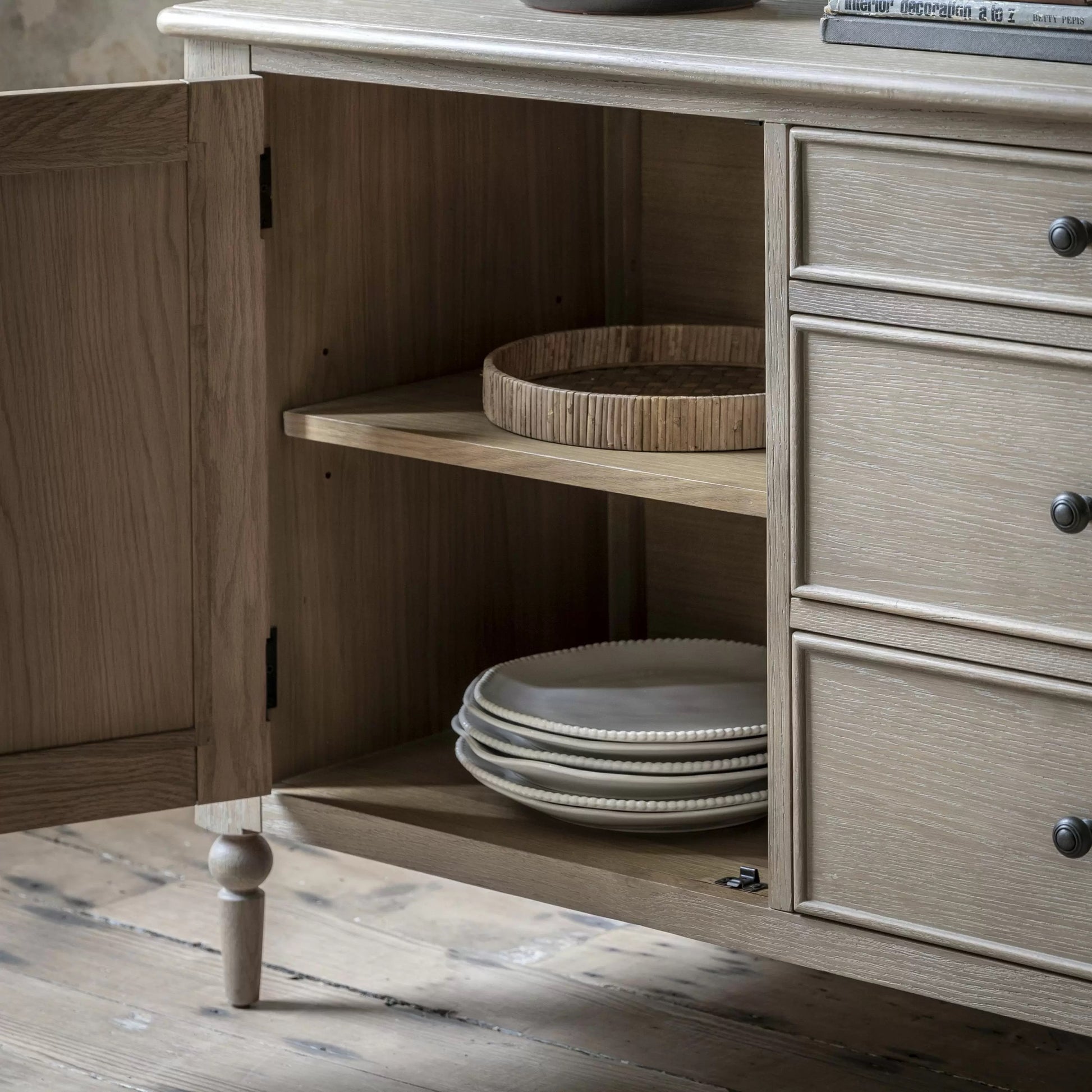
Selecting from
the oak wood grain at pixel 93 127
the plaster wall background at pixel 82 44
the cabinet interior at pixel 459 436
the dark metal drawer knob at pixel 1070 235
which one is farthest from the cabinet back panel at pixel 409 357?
the dark metal drawer knob at pixel 1070 235

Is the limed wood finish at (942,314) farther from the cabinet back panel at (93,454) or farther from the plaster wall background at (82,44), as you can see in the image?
the plaster wall background at (82,44)

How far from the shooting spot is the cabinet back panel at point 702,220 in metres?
1.83

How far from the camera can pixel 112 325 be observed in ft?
4.73

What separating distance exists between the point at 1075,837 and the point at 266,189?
759mm

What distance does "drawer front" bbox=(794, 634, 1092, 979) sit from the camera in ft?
4.17

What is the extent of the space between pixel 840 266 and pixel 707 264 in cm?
59

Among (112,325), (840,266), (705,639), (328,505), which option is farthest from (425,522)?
(840,266)

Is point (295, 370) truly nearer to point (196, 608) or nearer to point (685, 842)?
point (196, 608)

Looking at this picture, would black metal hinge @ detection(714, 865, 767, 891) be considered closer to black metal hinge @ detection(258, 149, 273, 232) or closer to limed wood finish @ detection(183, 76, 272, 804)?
limed wood finish @ detection(183, 76, 272, 804)

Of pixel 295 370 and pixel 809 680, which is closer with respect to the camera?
pixel 809 680

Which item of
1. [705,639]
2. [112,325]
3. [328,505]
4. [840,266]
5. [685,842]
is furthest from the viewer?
[705,639]

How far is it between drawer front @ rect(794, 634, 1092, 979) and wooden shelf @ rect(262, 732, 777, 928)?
90 millimetres

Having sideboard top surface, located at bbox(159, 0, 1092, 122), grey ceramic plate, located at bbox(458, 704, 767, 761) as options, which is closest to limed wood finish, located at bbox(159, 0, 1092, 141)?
sideboard top surface, located at bbox(159, 0, 1092, 122)

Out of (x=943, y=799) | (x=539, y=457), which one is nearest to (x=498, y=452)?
(x=539, y=457)
